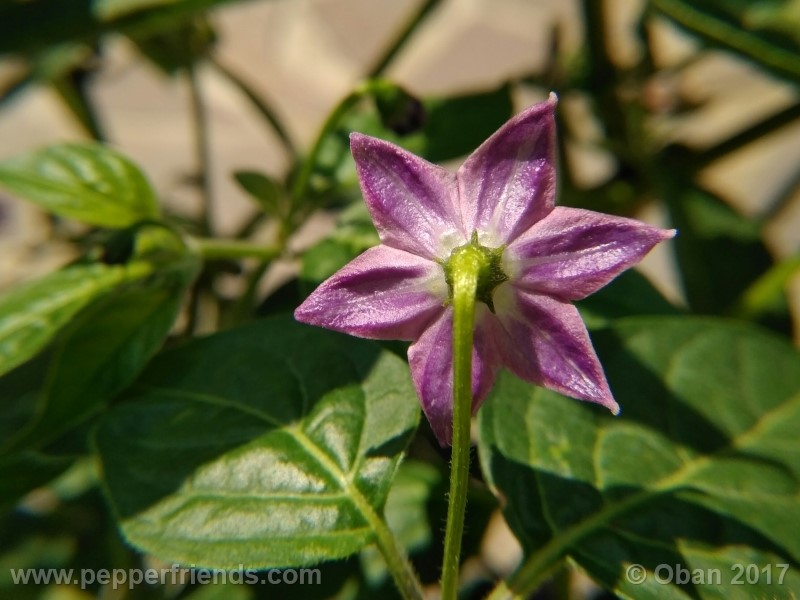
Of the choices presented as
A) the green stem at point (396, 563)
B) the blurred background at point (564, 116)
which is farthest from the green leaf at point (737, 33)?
the green stem at point (396, 563)

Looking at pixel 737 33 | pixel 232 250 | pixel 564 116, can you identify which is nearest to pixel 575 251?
pixel 232 250

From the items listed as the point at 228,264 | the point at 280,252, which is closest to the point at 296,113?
the point at 228,264

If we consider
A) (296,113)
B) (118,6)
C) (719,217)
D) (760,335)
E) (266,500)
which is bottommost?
(296,113)

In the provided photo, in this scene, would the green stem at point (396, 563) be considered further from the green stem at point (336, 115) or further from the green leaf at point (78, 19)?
the green leaf at point (78, 19)

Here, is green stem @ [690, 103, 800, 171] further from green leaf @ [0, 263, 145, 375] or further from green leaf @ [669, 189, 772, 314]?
green leaf @ [0, 263, 145, 375]

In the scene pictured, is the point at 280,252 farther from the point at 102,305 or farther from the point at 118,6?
the point at 118,6

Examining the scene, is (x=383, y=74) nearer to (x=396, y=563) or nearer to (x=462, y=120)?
(x=462, y=120)
